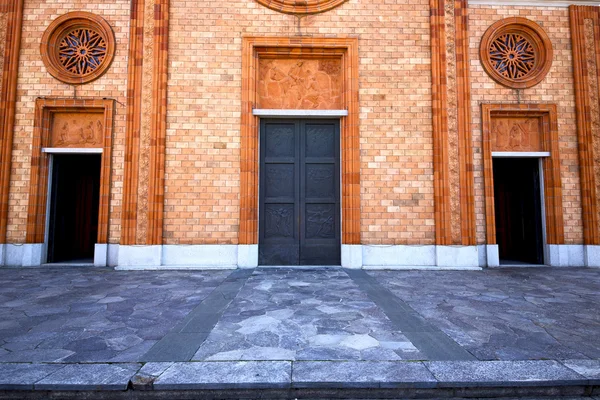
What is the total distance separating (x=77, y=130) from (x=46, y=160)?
1.06 m

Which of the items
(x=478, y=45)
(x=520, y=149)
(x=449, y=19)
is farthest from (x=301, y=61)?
→ (x=520, y=149)

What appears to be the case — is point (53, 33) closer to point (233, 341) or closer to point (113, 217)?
point (113, 217)

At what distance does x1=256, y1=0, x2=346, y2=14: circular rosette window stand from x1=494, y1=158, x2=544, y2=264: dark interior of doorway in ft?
22.5

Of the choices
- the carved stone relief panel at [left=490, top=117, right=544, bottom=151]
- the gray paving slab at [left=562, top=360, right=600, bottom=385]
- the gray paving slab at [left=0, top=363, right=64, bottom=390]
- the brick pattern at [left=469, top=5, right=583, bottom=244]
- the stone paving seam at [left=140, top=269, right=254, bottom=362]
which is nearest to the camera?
the gray paving slab at [left=0, top=363, right=64, bottom=390]

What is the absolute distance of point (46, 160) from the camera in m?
7.77

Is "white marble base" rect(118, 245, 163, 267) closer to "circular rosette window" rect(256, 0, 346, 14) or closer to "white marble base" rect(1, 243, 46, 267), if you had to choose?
"white marble base" rect(1, 243, 46, 267)

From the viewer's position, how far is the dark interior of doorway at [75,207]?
8273 millimetres

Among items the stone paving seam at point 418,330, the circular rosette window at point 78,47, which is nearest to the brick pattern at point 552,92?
the stone paving seam at point 418,330

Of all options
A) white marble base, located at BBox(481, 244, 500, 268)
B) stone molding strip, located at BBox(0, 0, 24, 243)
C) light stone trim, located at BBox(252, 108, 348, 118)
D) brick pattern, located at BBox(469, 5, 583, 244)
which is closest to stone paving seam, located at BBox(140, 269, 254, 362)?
light stone trim, located at BBox(252, 108, 348, 118)

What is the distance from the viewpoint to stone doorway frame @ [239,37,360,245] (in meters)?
7.43

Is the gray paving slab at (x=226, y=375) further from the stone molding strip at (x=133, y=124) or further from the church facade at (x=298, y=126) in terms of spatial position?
the stone molding strip at (x=133, y=124)

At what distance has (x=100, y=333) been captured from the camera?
10.6ft

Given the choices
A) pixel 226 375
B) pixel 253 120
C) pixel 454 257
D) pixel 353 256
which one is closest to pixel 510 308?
pixel 454 257

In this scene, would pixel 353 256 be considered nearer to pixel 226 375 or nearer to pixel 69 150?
pixel 226 375
